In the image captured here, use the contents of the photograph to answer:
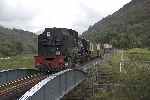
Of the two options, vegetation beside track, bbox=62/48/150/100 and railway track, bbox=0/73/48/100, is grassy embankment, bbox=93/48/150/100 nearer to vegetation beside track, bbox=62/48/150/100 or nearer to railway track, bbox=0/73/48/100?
vegetation beside track, bbox=62/48/150/100

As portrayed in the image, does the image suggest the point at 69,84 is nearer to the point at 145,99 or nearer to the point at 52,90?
the point at 52,90

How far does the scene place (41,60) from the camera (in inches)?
1491

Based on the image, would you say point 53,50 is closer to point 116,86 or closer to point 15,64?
point 116,86

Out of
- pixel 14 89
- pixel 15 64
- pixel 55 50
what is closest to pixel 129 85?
pixel 55 50

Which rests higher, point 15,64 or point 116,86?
point 15,64

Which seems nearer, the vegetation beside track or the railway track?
the railway track

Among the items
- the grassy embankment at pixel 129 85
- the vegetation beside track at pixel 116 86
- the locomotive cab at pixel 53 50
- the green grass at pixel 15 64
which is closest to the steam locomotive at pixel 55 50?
the locomotive cab at pixel 53 50

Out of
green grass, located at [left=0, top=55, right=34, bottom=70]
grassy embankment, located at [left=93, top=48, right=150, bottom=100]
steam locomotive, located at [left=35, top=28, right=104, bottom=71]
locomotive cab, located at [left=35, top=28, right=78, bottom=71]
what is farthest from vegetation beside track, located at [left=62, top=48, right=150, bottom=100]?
green grass, located at [left=0, top=55, right=34, bottom=70]

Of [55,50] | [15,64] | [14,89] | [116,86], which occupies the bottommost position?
[116,86]

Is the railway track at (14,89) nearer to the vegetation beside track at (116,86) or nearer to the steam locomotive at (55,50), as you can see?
the steam locomotive at (55,50)

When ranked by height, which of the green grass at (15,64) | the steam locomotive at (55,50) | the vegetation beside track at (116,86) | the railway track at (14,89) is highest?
the steam locomotive at (55,50)

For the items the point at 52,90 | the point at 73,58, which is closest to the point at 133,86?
the point at 73,58

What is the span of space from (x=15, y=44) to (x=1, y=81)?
8885cm

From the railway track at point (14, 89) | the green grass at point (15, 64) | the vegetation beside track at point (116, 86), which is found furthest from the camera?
the green grass at point (15, 64)
